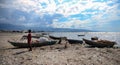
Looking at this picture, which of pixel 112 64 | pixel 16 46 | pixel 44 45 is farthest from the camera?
pixel 44 45

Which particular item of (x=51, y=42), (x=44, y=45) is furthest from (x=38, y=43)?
(x=51, y=42)

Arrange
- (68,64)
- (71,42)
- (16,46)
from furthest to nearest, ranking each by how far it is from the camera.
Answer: (71,42)
(16,46)
(68,64)

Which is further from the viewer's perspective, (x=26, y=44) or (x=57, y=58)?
(x=26, y=44)

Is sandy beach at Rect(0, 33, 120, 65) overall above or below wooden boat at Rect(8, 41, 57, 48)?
below

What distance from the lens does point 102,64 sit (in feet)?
43.1

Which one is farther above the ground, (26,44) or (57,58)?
(26,44)

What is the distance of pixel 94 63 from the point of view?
43.3 ft

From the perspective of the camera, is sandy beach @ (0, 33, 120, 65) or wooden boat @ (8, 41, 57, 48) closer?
sandy beach @ (0, 33, 120, 65)

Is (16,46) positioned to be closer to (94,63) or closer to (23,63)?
(23,63)

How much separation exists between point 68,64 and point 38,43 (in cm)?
1222

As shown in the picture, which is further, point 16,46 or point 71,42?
point 71,42

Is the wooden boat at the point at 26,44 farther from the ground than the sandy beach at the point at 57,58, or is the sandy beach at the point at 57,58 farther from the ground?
the wooden boat at the point at 26,44

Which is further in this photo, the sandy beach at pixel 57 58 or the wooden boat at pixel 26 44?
the wooden boat at pixel 26 44

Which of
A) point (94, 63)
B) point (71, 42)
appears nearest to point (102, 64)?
point (94, 63)
